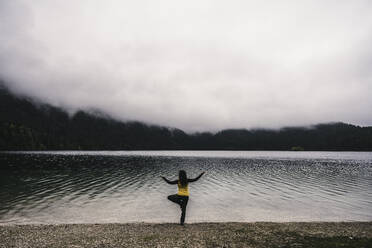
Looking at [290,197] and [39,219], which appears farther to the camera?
[290,197]

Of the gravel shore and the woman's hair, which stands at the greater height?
the woman's hair

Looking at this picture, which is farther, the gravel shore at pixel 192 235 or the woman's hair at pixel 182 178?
the woman's hair at pixel 182 178

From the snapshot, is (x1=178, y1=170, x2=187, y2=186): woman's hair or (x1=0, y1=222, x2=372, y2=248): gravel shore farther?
(x1=178, y1=170, x2=187, y2=186): woman's hair

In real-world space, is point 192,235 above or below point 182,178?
below

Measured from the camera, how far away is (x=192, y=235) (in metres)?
16.7

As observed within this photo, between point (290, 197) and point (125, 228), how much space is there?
27.8m

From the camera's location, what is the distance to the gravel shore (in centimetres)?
1512

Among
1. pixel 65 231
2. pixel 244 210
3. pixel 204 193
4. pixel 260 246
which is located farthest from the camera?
pixel 204 193

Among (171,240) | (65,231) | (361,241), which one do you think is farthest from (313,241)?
(65,231)

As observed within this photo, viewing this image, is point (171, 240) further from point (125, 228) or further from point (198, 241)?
point (125, 228)

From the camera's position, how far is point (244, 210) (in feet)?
95.5

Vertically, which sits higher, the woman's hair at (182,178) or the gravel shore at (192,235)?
the woman's hair at (182,178)

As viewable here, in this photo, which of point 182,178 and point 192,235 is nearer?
point 192,235

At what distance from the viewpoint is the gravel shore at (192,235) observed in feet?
49.6
